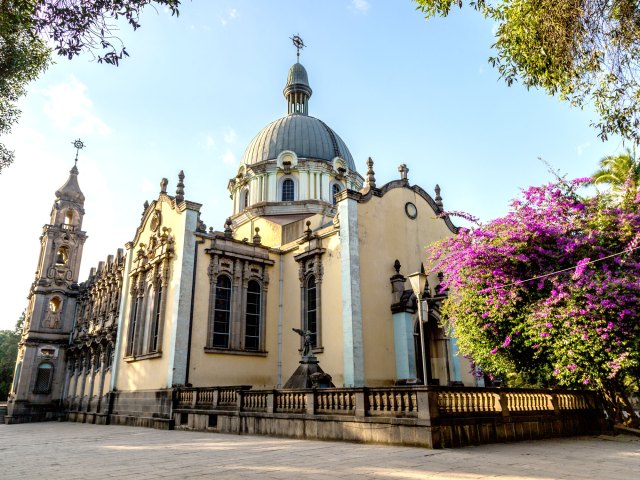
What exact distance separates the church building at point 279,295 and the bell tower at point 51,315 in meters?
8.57

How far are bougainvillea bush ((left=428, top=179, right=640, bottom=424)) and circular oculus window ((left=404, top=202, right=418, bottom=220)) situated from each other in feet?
24.8

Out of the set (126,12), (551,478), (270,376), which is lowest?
(551,478)

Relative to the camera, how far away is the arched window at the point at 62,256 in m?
39.6

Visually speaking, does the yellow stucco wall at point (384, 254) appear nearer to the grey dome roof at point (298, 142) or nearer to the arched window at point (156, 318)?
the arched window at point (156, 318)

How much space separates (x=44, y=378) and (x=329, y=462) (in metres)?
35.8

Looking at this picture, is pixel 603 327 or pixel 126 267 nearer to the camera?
pixel 603 327

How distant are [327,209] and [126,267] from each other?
11741 millimetres

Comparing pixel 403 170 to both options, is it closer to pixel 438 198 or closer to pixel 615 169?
pixel 438 198

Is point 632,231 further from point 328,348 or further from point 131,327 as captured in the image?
point 131,327

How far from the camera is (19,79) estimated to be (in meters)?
10.8

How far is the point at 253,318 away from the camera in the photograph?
20.9 meters

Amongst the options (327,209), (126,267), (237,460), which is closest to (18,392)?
(126,267)

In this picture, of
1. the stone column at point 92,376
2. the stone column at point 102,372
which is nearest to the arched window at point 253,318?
the stone column at point 102,372

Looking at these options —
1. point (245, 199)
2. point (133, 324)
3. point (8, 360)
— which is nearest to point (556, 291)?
point (133, 324)
